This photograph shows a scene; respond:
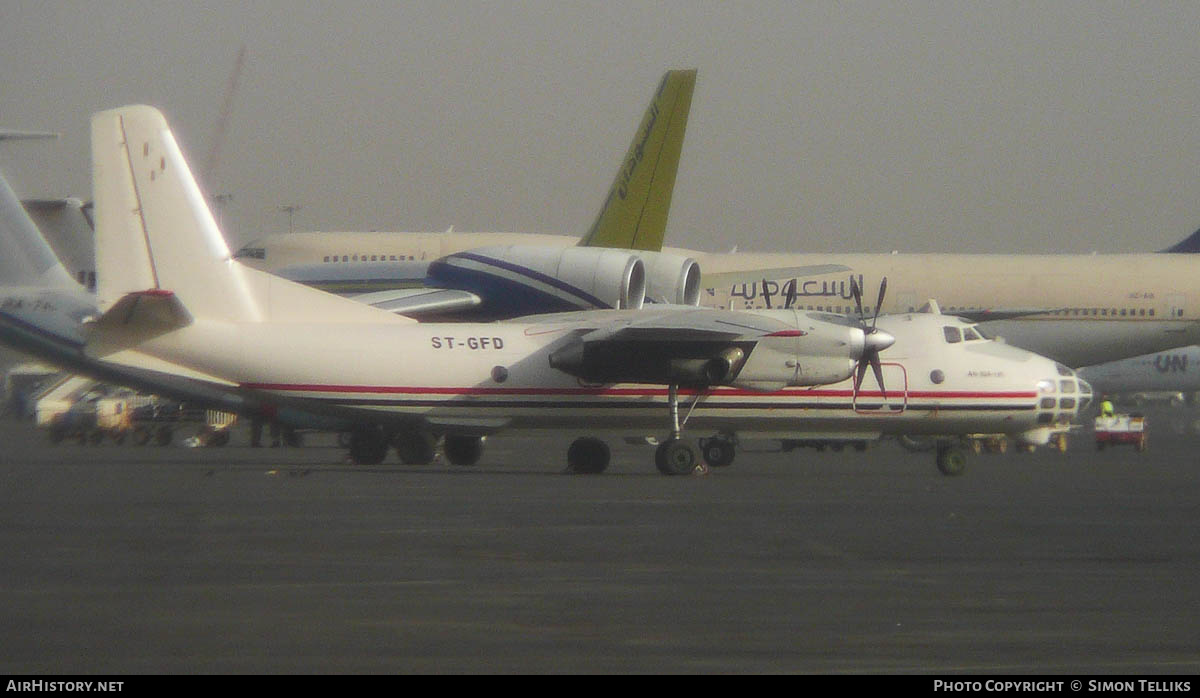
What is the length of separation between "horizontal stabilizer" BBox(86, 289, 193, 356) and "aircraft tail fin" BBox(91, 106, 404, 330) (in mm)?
99

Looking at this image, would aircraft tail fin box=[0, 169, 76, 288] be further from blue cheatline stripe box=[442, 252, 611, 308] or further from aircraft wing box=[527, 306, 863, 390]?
aircraft wing box=[527, 306, 863, 390]

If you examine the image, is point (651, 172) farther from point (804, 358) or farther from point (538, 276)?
point (804, 358)

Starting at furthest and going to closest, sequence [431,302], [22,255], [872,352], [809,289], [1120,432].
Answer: [809,289]
[1120,432]
[22,255]
[431,302]
[872,352]

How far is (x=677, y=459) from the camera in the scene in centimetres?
2653

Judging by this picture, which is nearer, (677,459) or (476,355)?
(677,459)

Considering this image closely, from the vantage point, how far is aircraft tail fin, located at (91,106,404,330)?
27453 mm

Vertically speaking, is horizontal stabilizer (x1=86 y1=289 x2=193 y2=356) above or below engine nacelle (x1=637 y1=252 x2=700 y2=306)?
below

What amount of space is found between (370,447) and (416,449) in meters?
0.99

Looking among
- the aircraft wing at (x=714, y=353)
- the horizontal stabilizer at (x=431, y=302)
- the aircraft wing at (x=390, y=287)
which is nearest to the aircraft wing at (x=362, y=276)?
the aircraft wing at (x=390, y=287)

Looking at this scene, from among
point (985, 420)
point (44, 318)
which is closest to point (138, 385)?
point (44, 318)

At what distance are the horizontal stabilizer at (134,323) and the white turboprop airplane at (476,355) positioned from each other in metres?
0.03

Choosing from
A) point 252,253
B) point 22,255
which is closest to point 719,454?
point 22,255

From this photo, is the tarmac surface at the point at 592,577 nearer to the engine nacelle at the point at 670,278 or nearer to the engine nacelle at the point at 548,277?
the engine nacelle at the point at 548,277

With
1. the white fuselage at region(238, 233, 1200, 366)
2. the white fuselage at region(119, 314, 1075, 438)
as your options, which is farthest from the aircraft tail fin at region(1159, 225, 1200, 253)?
the white fuselage at region(119, 314, 1075, 438)
